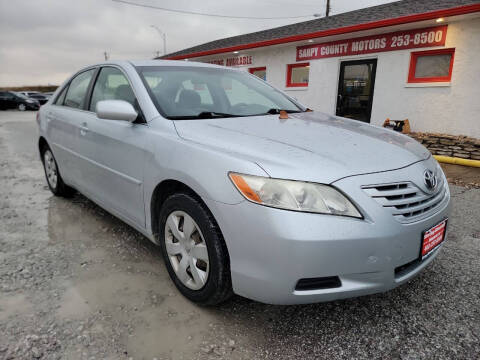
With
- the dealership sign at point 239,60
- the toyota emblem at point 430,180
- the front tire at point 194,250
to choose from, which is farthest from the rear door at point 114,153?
the dealership sign at point 239,60

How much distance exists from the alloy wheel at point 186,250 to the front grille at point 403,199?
0.97 metres

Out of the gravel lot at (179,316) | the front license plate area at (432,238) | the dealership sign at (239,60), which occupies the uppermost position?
the dealership sign at (239,60)

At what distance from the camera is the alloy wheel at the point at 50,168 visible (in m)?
4.23

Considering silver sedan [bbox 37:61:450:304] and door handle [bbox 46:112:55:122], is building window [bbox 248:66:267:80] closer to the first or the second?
door handle [bbox 46:112:55:122]

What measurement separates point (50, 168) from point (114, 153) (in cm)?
216

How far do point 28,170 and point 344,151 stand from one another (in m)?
5.95

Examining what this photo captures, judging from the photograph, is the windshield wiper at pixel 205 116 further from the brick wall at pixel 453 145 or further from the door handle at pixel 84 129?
the brick wall at pixel 453 145

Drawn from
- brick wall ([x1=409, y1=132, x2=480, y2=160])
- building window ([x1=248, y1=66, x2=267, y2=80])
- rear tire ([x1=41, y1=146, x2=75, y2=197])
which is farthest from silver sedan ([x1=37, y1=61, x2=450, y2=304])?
building window ([x1=248, y1=66, x2=267, y2=80])

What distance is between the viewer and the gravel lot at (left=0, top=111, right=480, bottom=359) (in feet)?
6.17

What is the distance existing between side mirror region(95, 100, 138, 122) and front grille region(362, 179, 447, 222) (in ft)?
5.23

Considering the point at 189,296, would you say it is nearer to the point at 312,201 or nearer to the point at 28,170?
the point at 312,201

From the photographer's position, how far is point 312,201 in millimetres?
1678

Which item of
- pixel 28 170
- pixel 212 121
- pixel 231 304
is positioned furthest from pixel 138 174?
pixel 28 170

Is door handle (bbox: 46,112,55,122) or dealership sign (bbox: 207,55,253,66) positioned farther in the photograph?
dealership sign (bbox: 207,55,253,66)
